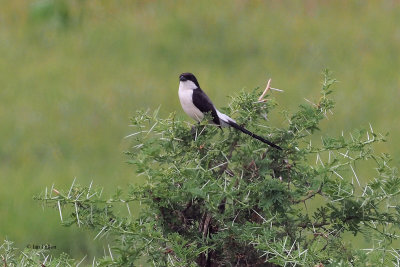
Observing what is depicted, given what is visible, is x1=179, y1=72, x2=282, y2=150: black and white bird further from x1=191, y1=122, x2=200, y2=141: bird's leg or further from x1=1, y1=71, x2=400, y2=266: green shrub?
x1=1, y1=71, x2=400, y2=266: green shrub

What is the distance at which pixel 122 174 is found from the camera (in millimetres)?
8977

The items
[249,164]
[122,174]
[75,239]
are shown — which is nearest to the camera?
[249,164]

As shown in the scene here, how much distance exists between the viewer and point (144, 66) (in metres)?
12.1

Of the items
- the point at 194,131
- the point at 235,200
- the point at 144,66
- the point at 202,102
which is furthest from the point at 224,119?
the point at 144,66

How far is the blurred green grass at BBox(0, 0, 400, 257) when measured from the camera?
9867 mm

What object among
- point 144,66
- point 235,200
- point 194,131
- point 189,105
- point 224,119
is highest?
point 144,66

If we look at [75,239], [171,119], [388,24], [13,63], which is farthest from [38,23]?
[171,119]

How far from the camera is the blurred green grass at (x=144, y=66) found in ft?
32.4

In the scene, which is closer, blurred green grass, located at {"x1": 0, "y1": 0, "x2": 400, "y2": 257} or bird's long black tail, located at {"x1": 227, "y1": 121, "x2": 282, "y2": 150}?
bird's long black tail, located at {"x1": 227, "y1": 121, "x2": 282, "y2": 150}

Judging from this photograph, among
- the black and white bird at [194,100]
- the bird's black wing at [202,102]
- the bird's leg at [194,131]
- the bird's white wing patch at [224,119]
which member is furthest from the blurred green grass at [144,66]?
the bird's leg at [194,131]

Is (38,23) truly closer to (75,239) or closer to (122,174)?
(122,174)

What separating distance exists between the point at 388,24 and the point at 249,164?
33.8ft

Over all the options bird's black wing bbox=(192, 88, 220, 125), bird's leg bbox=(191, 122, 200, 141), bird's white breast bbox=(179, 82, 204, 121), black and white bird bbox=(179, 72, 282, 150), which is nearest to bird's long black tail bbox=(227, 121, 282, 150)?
→ bird's leg bbox=(191, 122, 200, 141)

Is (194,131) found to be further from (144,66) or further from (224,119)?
(144,66)
